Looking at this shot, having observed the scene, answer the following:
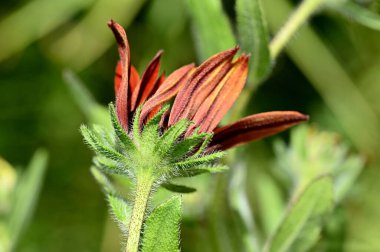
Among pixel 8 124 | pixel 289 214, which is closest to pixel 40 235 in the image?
pixel 8 124

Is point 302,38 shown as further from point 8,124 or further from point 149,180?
point 149,180

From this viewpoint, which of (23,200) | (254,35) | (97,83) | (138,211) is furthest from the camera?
(97,83)

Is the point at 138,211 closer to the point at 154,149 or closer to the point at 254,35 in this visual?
the point at 154,149

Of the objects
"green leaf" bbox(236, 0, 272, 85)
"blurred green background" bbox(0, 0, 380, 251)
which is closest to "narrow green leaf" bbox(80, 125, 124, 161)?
"green leaf" bbox(236, 0, 272, 85)

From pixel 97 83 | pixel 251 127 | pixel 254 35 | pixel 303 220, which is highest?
pixel 97 83

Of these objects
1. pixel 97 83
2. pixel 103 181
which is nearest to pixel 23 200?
pixel 103 181

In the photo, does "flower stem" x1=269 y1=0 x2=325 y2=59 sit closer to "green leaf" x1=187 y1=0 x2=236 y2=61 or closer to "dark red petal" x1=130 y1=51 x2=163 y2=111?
"green leaf" x1=187 y1=0 x2=236 y2=61

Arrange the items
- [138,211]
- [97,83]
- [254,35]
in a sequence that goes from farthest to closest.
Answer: [97,83] < [254,35] < [138,211]

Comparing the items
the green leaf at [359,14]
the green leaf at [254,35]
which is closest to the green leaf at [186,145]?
the green leaf at [254,35]
